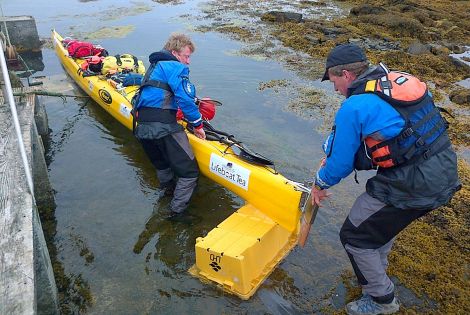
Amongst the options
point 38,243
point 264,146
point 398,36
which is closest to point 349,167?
point 38,243

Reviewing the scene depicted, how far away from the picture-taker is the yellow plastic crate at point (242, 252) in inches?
150

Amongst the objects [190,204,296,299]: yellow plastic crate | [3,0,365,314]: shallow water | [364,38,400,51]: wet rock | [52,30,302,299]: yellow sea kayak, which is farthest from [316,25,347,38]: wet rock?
[190,204,296,299]: yellow plastic crate

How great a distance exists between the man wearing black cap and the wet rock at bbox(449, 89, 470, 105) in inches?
247

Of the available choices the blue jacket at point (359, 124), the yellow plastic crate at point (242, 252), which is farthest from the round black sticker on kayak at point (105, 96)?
the blue jacket at point (359, 124)

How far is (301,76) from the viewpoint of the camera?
33.9 feet

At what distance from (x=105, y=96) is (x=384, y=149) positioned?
558cm

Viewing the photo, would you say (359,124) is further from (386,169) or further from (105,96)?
(105,96)

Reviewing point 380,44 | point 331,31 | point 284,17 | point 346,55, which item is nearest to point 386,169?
point 346,55

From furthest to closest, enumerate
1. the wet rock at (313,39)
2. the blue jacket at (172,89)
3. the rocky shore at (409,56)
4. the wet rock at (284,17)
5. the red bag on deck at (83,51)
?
1. the wet rock at (284,17)
2. the wet rock at (313,39)
3. the red bag on deck at (83,51)
4. the blue jacket at (172,89)
5. the rocky shore at (409,56)

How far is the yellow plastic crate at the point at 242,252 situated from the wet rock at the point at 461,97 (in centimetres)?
620

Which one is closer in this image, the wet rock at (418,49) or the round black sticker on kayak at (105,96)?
the round black sticker on kayak at (105,96)

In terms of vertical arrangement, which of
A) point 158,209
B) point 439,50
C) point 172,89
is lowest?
point 158,209

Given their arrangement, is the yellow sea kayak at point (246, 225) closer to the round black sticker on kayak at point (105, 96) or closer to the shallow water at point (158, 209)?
the shallow water at point (158, 209)

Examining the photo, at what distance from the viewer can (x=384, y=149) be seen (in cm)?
297
